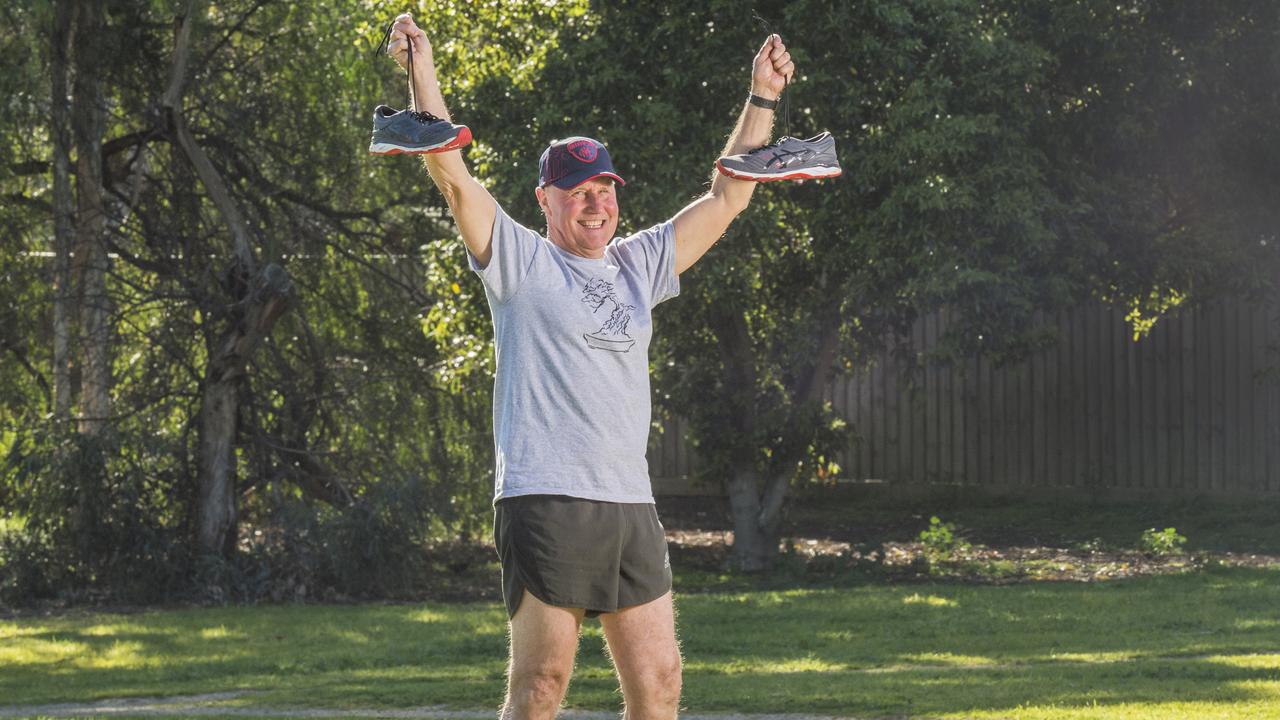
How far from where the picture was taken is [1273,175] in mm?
13883

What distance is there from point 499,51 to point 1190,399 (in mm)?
8661

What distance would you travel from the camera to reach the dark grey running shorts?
3914 mm

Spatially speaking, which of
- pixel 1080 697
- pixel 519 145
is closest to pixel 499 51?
pixel 519 145

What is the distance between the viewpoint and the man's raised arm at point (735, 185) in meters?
4.50

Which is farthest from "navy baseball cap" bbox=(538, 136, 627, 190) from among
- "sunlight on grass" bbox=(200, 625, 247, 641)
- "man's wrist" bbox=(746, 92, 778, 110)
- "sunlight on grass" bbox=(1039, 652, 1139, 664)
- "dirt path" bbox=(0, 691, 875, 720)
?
"sunlight on grass" bbox=(200, 625, 247, 641)

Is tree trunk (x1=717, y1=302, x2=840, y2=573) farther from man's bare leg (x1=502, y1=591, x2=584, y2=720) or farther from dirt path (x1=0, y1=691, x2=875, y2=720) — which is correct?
man's bare leg (x1=502, y1=591, x2=584, y2=720)

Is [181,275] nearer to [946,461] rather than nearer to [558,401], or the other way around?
[946,461]

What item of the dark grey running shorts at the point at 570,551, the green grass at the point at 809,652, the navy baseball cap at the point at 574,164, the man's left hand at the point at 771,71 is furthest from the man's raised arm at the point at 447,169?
the green grass at the point at 809,652

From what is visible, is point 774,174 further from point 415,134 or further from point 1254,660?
point 1254,660

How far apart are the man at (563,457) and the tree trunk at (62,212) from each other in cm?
1069

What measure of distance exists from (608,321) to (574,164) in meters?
0.45

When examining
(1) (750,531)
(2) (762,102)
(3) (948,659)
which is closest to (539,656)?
(2) (762,102)

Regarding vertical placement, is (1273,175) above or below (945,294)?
above

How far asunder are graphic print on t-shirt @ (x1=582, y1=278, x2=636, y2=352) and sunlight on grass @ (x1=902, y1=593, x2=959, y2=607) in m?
8.38
